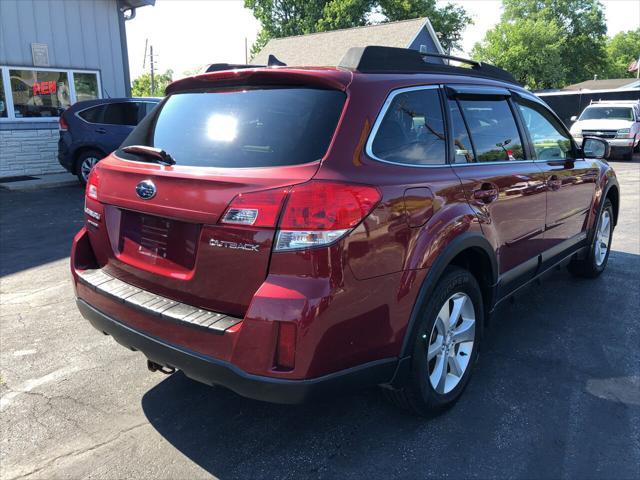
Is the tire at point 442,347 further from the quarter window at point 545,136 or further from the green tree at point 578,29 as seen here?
the green tree at point 578,29

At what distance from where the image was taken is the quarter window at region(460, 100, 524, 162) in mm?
3232

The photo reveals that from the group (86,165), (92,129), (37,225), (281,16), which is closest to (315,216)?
(37,225)

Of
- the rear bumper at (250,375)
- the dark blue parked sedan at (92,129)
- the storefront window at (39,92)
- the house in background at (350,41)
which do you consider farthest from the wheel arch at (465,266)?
the house in background at (350,41)

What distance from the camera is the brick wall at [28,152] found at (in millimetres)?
11797

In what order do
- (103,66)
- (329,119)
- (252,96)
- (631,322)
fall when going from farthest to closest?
(103,66), (631,322), (252,96), (329,119)

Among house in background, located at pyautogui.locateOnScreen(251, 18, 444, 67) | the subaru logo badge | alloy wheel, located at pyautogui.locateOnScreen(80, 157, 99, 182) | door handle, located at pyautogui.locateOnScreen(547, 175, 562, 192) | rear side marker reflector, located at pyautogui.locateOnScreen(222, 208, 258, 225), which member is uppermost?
house in background, located at pyautogui.locateOnScreen(251, 18, 444, 67)

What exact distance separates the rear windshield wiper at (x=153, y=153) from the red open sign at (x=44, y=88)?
11250 mm

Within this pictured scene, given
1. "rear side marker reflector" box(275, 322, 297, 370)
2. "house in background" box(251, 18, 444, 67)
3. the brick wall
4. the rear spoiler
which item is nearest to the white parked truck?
"house in background" box(251, 18, 444, 67)

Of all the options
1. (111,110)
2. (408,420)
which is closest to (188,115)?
(408,420)

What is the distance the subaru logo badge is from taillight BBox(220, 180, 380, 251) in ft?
1.51

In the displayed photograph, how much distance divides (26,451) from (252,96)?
2054mm

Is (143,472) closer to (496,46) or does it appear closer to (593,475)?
(593,475)

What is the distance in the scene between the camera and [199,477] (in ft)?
7.98

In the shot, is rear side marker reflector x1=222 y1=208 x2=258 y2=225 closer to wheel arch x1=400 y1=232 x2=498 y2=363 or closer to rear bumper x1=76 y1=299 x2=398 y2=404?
rear bumper x1=76 y1=299 x2=398 y2=404
